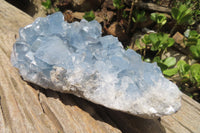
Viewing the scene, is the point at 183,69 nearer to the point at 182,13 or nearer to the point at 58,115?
the point at 182,13

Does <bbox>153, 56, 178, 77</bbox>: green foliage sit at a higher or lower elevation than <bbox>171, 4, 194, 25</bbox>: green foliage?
lower

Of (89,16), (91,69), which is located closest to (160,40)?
(89,16)

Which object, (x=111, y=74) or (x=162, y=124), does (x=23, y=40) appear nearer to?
(x=111, y=74)

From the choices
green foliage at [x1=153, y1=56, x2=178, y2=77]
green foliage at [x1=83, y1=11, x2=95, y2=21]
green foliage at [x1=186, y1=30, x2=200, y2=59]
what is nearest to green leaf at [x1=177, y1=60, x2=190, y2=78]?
green foliage at [x1=153, y1=56, x2=178, y2=77]

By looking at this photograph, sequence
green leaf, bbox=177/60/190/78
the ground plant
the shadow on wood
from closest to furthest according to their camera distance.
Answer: the shadow on wood < green leaf, bbox=177/60/190/78 < the ground plant

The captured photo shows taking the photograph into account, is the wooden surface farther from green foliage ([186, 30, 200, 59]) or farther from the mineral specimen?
green foliage ([186, 30, 200, 59])

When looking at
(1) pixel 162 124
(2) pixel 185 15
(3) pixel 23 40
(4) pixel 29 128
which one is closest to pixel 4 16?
(3) pixel 23 40

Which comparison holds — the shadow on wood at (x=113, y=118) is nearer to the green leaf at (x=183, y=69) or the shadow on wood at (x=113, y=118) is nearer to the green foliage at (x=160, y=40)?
the green leaf at (x=183, y=69)
